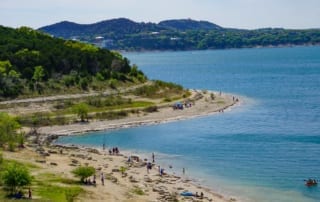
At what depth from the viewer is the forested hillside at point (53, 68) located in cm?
10500

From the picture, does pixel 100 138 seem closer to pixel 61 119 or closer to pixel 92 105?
pixel 61 119

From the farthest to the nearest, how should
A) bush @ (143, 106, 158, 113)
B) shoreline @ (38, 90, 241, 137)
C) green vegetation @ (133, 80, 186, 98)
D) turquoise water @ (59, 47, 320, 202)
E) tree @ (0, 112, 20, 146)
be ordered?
green vegetation @ (133, 80, 186, 98) < bush @ (143, 106, 158, 113) < shoreline @ (38, 90, 241, 137) < tree @ (0, 112, 20, 146) < turquoise water @ (59, 47, 320, 202)

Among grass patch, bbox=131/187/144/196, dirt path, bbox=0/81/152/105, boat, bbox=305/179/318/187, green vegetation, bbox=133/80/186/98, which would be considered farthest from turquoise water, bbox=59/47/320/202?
dirt path, bbox=0/81/152/105

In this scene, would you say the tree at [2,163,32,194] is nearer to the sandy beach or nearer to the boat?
the sandy beach

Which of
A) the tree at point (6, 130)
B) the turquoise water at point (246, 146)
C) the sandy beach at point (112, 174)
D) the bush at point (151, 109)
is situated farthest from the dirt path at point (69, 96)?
the tree at point (6, 130)

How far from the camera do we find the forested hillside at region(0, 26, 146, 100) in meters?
105

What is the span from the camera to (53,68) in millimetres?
117125

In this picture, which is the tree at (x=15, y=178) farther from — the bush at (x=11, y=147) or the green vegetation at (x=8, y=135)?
the green vegetation at (x=8, y=135)

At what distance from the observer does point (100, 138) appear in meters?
79.6

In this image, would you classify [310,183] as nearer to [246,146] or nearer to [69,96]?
[246,146]

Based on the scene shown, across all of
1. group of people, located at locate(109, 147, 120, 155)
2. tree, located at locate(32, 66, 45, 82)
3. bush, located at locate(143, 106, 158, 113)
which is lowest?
group of people, located at locate(109, 147, 120, 155)

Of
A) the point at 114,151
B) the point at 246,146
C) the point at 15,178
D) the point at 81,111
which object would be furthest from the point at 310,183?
the point at 81,111

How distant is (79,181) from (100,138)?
31232mm

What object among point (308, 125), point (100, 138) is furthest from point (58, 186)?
point (308, 125)
